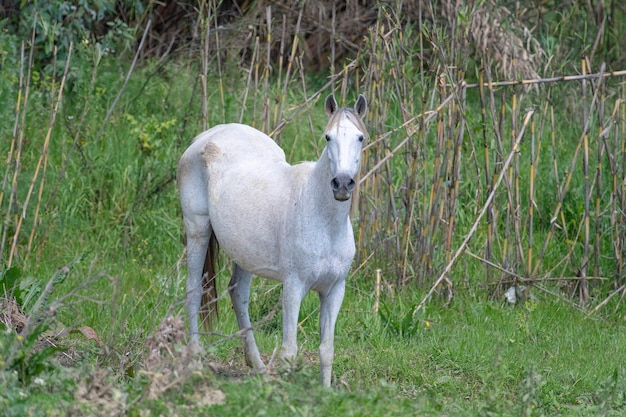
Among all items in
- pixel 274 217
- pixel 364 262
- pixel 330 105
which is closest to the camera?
pixel 330 105

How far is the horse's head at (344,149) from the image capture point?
186 inches

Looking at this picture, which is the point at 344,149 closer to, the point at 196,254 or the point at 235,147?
the point at 235,147

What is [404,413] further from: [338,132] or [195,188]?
[195,188]

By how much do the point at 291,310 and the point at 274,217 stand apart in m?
→ 0.51

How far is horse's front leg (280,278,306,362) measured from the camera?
5.22 metres

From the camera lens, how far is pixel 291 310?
5.25 m

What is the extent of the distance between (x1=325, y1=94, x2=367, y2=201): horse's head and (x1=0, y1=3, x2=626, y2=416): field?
805 millimetres

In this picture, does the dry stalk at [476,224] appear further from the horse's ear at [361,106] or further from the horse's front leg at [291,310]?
the horse's ear at [361,106]

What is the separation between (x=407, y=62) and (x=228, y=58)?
359 centimetres

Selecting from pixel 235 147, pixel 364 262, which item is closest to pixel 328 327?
pixel 235 147

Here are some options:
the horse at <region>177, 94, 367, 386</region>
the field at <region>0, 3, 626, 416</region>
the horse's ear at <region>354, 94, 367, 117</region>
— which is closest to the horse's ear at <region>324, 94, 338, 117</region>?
the horse at <region>177, 94, 367, 386</region>

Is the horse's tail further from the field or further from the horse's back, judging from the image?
the horse's back

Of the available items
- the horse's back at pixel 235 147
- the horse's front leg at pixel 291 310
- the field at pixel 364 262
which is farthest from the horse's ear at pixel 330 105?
the field at pixel 364 262

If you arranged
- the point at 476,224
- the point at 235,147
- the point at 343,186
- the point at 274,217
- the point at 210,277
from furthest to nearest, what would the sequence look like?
the point at 476,224 → the point at 210,277 → the point at 235,147 → the point at 274,217 → the point at 343,186
